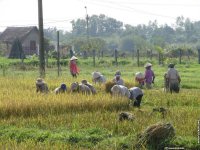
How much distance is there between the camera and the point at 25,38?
56.0 metres

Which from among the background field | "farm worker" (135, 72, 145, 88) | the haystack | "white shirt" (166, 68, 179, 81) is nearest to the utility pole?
"farm worker" (135, 72, 145, 88)

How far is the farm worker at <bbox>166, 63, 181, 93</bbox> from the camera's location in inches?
695

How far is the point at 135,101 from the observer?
14992 millimetres

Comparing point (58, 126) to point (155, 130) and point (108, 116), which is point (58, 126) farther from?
point (155, 130)

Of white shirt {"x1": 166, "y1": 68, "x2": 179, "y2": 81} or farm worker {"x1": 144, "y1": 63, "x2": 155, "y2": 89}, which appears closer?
white shirt {"x1": 166, "y1": 68, "x2": 179, "y2": 81}

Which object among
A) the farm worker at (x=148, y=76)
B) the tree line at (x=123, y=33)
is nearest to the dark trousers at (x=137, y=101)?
the farm worker at (x=148, y=76)

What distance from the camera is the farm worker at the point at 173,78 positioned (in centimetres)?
1764

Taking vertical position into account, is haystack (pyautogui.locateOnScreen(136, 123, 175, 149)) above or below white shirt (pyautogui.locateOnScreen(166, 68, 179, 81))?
below

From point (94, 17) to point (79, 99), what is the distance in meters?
142

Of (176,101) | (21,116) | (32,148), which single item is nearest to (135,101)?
(176,101)

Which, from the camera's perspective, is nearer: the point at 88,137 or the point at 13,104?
the point at 88,137

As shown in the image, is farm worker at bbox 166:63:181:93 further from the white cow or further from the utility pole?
the utility pole

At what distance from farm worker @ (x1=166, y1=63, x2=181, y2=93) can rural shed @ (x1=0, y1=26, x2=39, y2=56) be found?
39640mm

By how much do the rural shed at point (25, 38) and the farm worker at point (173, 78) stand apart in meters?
39.6
